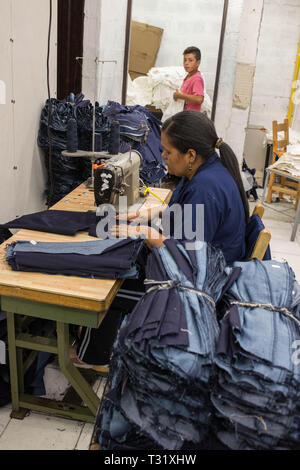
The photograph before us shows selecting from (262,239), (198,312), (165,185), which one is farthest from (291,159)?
(198,312)

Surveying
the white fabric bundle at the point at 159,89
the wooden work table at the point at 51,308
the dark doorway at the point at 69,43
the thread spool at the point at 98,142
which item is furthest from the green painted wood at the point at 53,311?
the white fabric bundle at the point at 159,89

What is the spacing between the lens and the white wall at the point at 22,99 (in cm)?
207

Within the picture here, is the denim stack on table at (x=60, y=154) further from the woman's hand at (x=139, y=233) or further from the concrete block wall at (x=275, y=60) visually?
the concrete block wall at (x=275, y=60)

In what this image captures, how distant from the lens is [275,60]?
20.3ft

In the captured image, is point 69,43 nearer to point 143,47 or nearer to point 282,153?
point 143,47

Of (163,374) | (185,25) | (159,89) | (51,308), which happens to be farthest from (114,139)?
(185,25)

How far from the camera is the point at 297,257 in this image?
154 inches

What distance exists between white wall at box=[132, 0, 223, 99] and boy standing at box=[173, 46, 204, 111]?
0.63m

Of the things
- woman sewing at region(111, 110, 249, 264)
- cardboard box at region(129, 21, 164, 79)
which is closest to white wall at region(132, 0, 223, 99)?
cardboard box at region(129, 21, 164, 79)

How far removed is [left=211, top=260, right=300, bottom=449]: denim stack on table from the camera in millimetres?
825

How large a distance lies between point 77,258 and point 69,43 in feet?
5.99

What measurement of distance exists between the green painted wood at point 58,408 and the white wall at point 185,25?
383 cm

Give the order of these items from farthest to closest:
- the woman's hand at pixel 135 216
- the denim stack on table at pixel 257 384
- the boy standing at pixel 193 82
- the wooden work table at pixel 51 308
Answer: the boy standing at pixel 193 82 < the woman's hand at pixel 135 216 < the wooden work table at pixel 51 308 < the denim stack on table at pixel 257 384

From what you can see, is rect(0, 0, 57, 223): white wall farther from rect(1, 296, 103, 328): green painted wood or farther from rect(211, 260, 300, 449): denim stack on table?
rect(211, 260, 300, 449): denim stack on table
